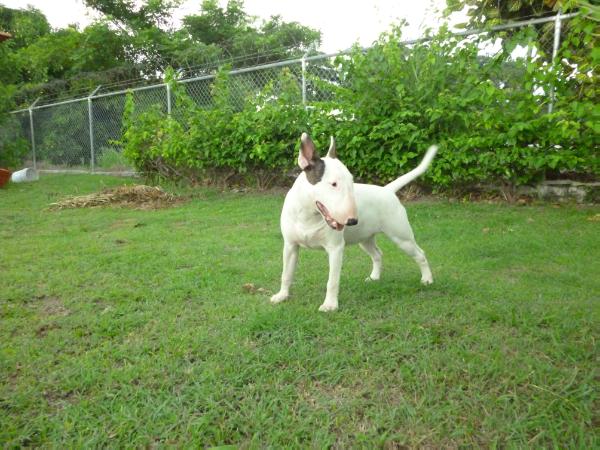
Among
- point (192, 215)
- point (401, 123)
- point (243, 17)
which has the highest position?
point (243, 17)

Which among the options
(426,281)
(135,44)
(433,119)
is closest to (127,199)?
(433,119)

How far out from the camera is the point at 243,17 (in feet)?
62.6

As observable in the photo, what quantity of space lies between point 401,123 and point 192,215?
10.6 ft

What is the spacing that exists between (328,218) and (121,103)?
1087 centimetres

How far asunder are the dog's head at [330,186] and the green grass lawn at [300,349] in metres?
0.64

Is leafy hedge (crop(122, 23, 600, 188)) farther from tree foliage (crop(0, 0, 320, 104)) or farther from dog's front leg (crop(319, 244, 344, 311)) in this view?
tree foliage (crop(0, 0, 320, 104))

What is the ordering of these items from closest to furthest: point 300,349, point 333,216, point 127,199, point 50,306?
point 300,349 < point 333,216 < point 50,306 < point 127,199

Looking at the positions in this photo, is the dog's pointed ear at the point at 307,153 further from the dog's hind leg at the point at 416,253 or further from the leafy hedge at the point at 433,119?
the leafy hedge at the point at 433,119

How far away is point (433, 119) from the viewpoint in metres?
5.64

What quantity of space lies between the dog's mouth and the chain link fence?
154 inches

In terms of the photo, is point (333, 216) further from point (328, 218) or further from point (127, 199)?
point (127, 199)

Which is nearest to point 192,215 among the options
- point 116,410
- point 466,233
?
point 466,233

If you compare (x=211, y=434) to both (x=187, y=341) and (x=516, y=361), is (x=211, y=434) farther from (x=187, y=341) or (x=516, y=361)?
(x=516, y=361)

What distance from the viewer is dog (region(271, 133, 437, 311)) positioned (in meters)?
2.36
